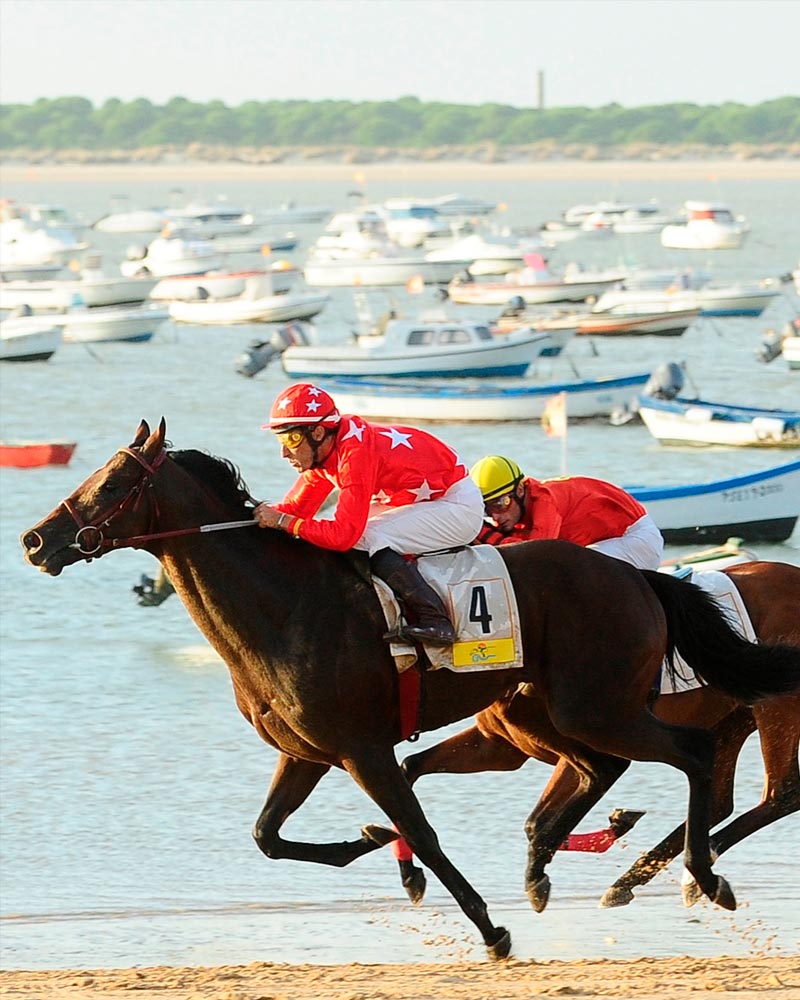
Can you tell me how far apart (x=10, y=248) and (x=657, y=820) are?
247 ft

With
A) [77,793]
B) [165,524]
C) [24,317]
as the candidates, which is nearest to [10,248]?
[24,317]

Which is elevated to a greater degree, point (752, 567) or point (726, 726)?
point (752, 567)

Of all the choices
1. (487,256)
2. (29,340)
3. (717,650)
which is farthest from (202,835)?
(487,256)

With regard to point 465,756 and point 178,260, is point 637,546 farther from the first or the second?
point 178,260

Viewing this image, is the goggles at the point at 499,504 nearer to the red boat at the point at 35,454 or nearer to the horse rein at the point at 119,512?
the horse rein at the point at 119,512

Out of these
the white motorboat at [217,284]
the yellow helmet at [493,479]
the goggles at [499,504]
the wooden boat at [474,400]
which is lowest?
the white motorboat at [217,284]

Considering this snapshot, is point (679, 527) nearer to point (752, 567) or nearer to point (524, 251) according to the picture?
point (752, 567)

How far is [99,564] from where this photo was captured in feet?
82.4

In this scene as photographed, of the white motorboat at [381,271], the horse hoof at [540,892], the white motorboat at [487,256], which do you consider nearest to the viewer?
the horse hoof at [540,892]

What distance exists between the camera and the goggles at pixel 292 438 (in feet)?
28.2

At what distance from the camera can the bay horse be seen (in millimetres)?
8391

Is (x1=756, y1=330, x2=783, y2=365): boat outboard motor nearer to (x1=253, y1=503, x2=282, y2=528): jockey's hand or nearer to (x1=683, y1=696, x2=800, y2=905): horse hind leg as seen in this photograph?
(x1=683, y1=696, x2=800, y2=905): horse hind leg

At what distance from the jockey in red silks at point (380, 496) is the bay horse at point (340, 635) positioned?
13 cm

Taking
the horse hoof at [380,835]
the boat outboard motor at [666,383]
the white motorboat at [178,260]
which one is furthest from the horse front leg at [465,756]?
the white motorboat at [178,260]
